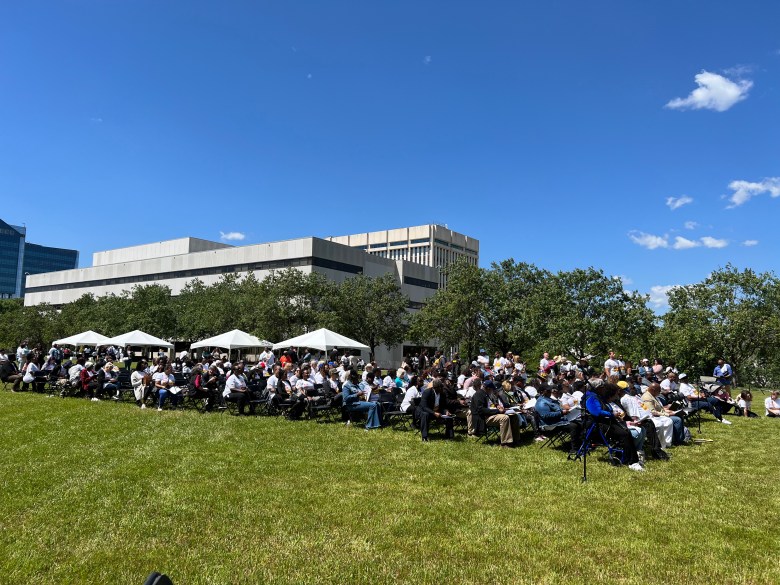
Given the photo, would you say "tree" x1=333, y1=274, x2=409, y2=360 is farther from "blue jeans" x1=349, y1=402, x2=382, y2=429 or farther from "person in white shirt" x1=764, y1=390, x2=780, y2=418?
"blue jeans" x1=349, y1=402, x2=382, y2=429

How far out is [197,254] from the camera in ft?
244

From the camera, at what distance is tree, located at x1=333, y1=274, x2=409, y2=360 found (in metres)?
46.9

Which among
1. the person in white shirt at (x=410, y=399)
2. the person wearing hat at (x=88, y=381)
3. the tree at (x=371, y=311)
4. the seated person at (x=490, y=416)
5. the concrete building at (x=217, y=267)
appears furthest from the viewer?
the concrete building at (x=217, y=267)

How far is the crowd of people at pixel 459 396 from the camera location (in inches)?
389

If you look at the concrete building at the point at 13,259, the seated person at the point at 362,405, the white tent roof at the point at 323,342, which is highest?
the concrete building at the point at 13,259

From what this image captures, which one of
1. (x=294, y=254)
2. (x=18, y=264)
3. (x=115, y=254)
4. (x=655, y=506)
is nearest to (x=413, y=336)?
(x=294, y=254)

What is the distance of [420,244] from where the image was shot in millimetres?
111875

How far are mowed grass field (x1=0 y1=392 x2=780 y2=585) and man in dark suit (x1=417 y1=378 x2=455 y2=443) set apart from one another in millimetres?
1245

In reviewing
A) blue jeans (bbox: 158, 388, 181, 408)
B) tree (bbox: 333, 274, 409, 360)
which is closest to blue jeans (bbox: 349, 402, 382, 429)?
blue jeans (bbox: 158, 388, 181, 408)

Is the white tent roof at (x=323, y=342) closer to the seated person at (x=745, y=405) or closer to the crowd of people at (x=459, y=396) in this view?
the crowd of people at (x=459, y=396)

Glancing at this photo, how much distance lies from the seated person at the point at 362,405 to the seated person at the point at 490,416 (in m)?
2.35

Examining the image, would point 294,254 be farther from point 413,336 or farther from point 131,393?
point 131,393

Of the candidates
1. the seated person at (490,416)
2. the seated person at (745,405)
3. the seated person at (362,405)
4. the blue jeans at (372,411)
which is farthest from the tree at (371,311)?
the seated person at (490,416)

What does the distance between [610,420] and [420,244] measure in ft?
339
